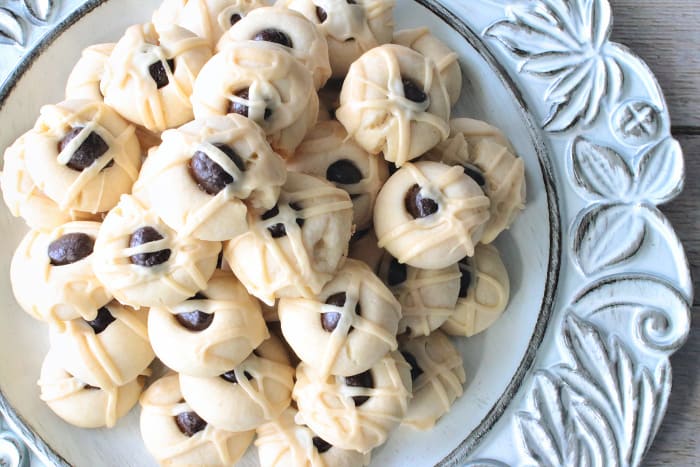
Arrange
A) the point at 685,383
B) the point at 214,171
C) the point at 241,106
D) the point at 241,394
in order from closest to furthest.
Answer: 1. the point at 214,171
2. the point at 241,106
3. the point at 241,394
4. the point at 685,383

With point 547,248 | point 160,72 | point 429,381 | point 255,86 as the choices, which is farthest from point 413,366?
point 160,72

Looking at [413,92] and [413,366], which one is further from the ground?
[413,92]

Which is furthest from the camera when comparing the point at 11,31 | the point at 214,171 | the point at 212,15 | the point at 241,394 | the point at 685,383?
the point at 685,383

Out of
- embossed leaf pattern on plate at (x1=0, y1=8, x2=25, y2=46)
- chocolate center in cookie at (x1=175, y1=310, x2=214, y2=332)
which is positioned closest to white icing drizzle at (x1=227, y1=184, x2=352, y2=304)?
chocolate center in cookie at (x1=175, y1=310, x2=214, y2=332)

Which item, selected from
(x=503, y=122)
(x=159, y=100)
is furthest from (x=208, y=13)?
(x=503, y=122)

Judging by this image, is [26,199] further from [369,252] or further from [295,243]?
[369,252]

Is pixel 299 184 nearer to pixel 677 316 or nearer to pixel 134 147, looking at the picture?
pixel 134 147
